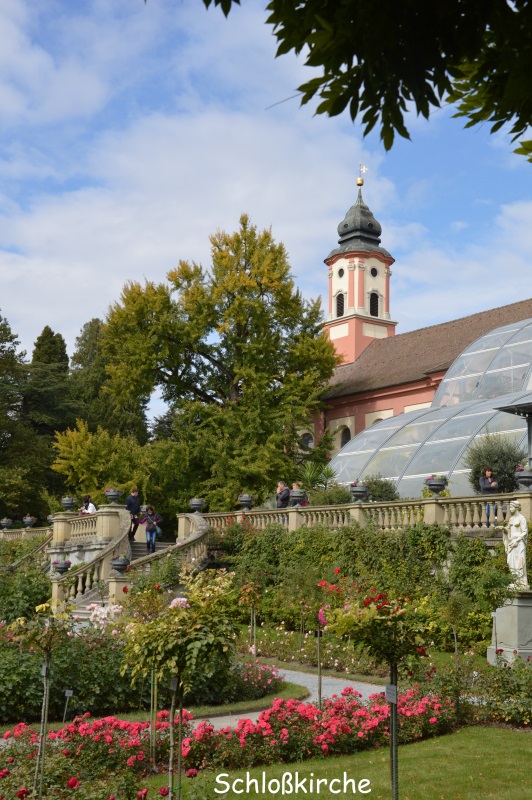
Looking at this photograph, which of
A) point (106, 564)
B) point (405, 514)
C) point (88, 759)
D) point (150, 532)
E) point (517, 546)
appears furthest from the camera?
point (150, 532)

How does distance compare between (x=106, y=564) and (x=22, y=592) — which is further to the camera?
(x=106, y=564)

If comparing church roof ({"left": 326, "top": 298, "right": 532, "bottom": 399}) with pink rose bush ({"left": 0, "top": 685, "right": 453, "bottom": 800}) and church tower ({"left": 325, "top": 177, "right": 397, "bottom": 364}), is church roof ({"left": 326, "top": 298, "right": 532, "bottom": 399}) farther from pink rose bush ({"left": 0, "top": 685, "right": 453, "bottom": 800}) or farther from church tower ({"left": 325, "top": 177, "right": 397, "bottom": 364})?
pink rose bush ({"left": 0, "top": 685, "right": 453, "bottom": 800})

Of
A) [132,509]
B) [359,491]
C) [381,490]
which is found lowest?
[132,509]

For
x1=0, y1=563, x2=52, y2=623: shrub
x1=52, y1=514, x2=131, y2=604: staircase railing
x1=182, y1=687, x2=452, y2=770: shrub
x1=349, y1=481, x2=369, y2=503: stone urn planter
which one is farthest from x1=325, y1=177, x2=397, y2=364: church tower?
x1=182, y1=687, x2=452, y2=770: shrub

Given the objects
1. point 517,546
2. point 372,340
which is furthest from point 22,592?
point 372,340

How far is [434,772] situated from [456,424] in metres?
18.6

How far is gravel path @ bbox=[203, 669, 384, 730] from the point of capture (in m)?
12.0

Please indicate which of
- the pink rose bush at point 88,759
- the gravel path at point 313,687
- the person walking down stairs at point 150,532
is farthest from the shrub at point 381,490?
the pink rose bush at point 88,759

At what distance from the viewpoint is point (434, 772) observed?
28.9ft

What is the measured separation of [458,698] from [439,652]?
18.8 feet

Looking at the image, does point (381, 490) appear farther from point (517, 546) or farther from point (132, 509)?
point (517, 546)

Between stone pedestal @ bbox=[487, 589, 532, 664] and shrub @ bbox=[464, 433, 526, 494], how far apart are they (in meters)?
7.55

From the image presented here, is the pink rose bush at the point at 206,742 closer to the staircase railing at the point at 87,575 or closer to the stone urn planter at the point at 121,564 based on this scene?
the stone urn planter at the point at 121,564

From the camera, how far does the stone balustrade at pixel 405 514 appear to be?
59.4 ft
